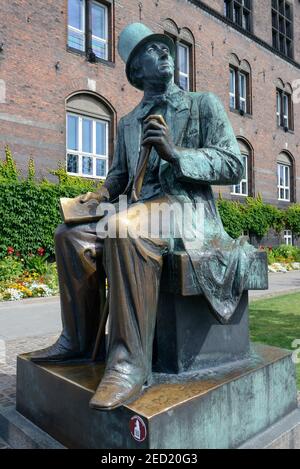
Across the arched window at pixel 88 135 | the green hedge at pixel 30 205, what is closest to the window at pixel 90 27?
the arched window at pixel 88 135

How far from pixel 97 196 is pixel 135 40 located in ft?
3.24

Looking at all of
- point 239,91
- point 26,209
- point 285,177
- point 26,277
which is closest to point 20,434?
point 26,277

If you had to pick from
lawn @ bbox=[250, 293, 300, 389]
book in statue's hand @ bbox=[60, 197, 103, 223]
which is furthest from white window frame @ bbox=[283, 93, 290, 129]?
book in statue's hand @ bbox=[60, 197, 103, 223]

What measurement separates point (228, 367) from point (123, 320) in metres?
0.77

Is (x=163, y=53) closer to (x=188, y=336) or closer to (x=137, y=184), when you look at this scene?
(x=137, y=184)

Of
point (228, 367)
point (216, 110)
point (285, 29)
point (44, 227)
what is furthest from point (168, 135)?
point (285, 29)

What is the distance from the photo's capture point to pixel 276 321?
6711mm

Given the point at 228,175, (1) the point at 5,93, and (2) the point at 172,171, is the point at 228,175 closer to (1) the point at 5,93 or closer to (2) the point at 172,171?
(2) the point at 172,171

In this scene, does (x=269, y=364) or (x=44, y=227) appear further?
(x=44, y=227)

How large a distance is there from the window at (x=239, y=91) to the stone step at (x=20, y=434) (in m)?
19.5

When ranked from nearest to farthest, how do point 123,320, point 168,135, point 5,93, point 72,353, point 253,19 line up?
point 123,320 < point 168,135 < point 72,353 < point 5,93 < point 253,19

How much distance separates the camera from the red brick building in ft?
40.3

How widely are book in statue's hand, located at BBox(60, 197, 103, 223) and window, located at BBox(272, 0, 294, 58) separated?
24.3 meters
